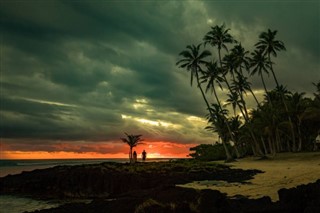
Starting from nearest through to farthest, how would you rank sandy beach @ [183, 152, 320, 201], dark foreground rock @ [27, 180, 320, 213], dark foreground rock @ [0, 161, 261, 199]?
dark foreground rock @ [27, 180, 320, 213], sandy beach @ [183, 152, 320, 201], dark foreground rock @ [0, 161, 261, 199]

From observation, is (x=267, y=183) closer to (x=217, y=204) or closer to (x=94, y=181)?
(x=217, y=204)

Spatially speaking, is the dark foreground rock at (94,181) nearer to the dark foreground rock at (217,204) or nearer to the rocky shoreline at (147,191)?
the rocky shoreline at (147,191)

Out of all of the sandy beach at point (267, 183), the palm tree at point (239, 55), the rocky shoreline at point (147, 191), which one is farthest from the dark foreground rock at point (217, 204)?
the palm tree at point (239, 55)

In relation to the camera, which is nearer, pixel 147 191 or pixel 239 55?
pixel 147 191

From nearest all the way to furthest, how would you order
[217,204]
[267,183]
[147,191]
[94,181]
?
[217,204] → [147,191] → [267,183] → [94,181]

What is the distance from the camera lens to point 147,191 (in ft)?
51.4

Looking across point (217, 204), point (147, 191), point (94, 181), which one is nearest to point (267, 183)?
point (147, 191)

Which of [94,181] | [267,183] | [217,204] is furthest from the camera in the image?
[94,181]

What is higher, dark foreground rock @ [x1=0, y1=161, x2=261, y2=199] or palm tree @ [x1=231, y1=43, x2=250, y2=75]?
palm tree @ [x1=231, y1=43, x2=250, y2=75]

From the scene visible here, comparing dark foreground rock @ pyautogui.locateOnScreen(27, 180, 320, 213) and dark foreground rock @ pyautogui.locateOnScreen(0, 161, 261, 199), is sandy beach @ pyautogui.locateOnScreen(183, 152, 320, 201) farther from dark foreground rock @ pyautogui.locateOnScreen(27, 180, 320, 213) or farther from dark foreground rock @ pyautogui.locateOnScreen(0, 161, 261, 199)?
dark foreground rock @ pyautogui.locateOnScreen(27, 180, 320, 213)

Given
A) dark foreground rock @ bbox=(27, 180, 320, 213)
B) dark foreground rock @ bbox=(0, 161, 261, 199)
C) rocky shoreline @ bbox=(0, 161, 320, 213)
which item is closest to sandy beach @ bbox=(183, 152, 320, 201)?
rocky shoreline @ bbox=(0, 161, 320, 213)

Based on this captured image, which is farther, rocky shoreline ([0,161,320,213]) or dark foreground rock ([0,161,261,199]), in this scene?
dark foreground rock ([0,161,261,199])

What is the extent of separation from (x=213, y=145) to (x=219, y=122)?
5926 millimetres

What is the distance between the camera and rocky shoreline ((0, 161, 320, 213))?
9617 millimetres
